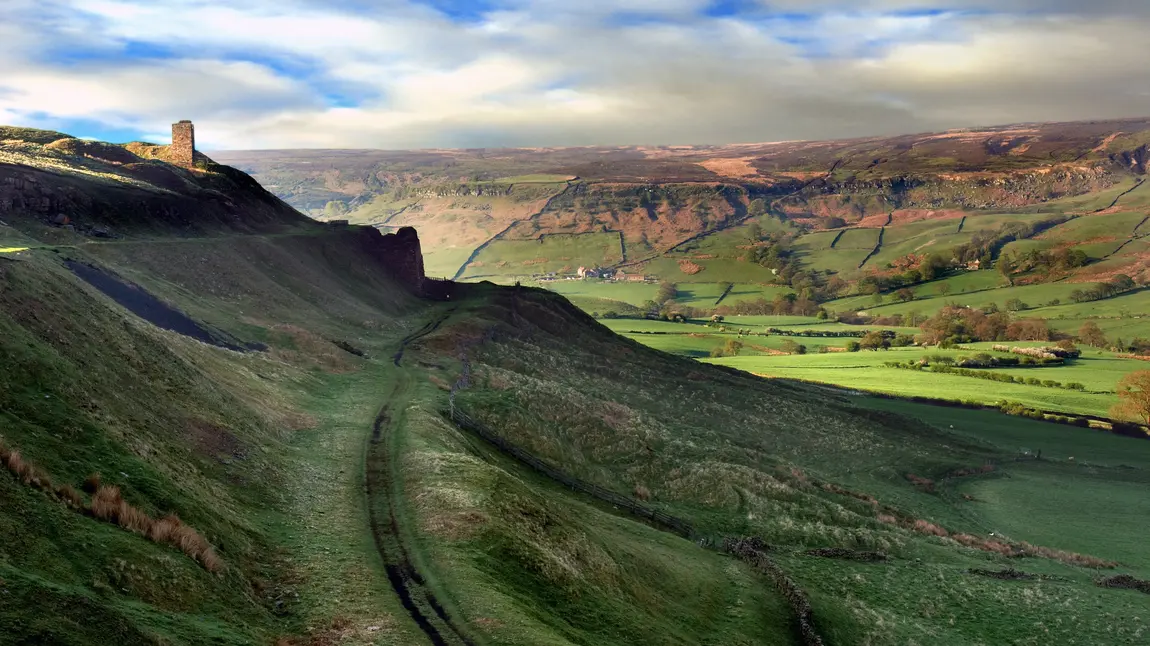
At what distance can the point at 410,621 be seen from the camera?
794 inches

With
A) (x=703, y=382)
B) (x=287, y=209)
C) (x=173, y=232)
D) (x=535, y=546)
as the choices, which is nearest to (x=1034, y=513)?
(x=703, y=382)

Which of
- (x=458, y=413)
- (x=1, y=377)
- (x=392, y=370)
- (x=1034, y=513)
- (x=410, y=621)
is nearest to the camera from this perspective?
(x=410, y=621)

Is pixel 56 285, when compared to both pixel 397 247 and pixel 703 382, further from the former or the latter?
pixel 397 247

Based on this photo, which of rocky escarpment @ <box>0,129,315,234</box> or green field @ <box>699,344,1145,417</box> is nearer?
rocky escarpment @ <box>0,129,315,234</box>

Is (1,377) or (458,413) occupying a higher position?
(1,377)

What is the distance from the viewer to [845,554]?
44.4m

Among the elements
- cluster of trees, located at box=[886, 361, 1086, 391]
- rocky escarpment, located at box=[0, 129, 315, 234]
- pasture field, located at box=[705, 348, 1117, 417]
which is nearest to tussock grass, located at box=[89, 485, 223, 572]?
rocky escarpment, located at box=[0, 129, 315, 234]

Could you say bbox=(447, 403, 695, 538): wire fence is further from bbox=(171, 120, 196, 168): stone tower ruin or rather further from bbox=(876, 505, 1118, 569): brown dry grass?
bbox=(171, 120, 196, 168): stone tower ruin

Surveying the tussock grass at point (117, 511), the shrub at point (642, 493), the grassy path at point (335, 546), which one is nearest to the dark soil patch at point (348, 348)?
the grassy path at point (335, 546)

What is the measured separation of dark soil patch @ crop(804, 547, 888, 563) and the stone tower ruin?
110880mm

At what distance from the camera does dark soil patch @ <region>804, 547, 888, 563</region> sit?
44125 mm

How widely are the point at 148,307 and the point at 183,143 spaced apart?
7550cm

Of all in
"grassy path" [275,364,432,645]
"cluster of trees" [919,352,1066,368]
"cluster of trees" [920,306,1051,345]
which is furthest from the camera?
"cluster of trees" [920,306,1051,345]

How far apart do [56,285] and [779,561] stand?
41.5 meters
